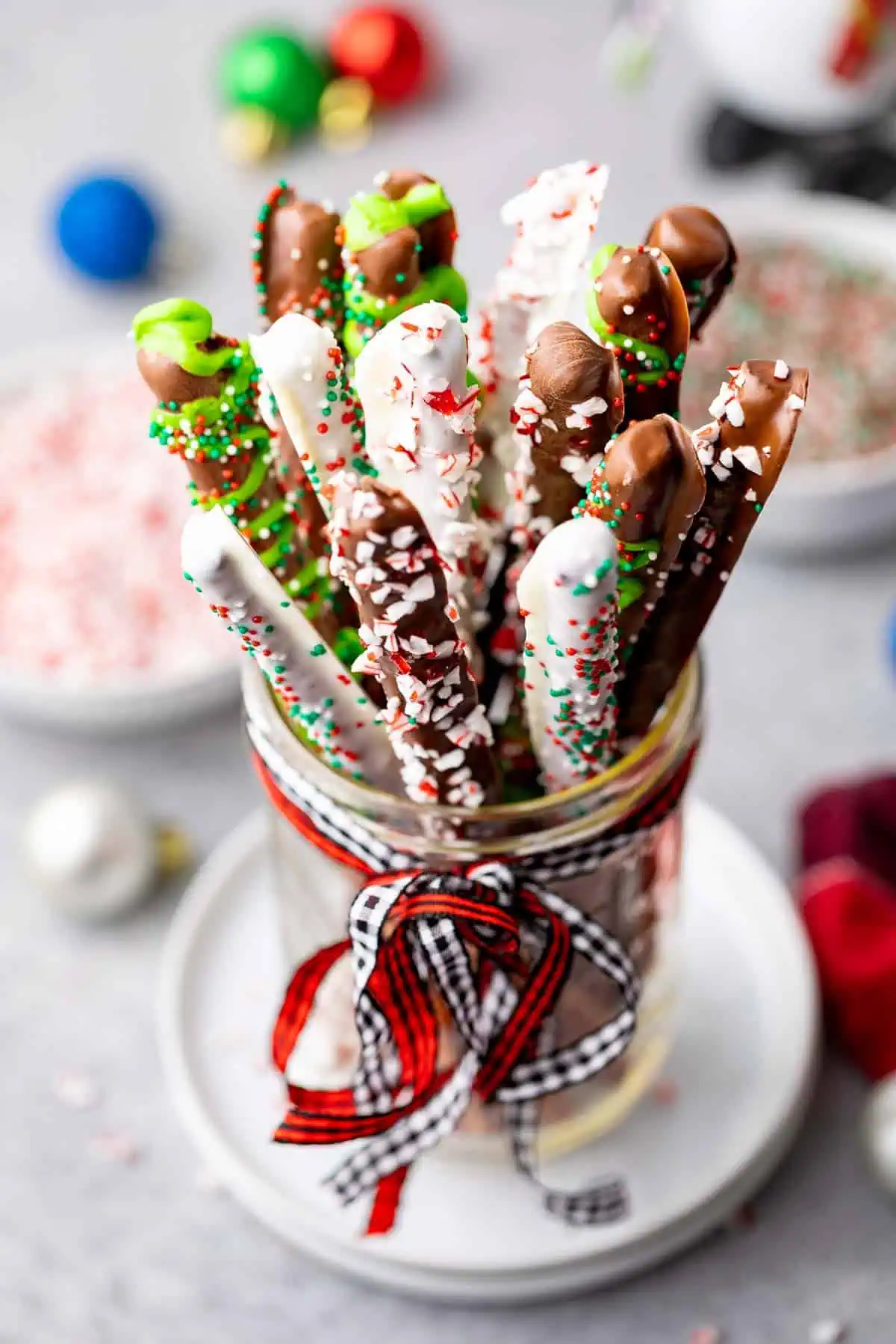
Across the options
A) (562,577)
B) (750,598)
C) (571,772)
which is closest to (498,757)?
(571,772)

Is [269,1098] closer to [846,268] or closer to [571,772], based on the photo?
[571,772]

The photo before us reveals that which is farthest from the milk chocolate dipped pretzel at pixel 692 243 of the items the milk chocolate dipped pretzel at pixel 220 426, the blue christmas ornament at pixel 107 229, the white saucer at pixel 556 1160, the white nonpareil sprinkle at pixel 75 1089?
the blue christmas ornament at pixel 107 229

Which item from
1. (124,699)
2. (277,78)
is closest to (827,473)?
(124,699)

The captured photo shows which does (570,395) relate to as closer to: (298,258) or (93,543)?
(298,258)

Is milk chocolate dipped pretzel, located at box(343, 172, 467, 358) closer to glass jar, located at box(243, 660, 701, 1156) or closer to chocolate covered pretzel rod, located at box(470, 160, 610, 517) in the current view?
chocolate covered pretzel rod, located at box(470, 160, 610, 517)

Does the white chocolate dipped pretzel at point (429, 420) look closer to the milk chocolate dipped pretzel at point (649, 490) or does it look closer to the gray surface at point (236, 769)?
the milk chocolate dipped pretzel at point (649, 490)

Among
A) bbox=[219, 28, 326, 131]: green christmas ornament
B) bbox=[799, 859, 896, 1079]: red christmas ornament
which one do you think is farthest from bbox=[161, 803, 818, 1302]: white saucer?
bbox=[219, 28, 326, 131]: green christmas ornament
